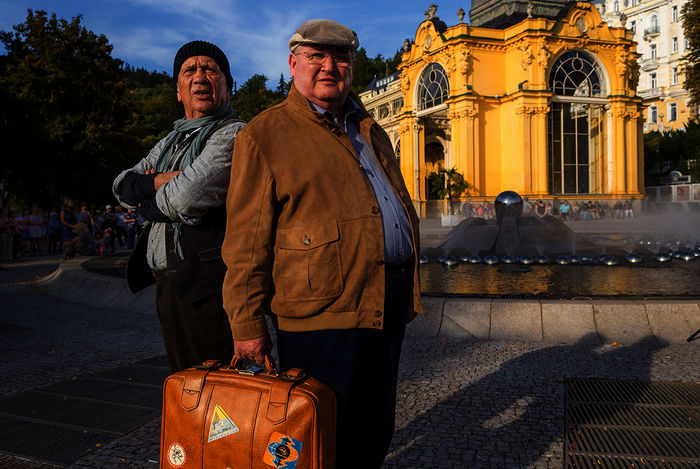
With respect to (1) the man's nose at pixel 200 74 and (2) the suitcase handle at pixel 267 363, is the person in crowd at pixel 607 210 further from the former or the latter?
(2) the suitcase handle at pixel 267 363

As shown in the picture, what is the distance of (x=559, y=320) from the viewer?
582 cm

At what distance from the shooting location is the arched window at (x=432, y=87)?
42594mm

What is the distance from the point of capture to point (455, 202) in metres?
40.5

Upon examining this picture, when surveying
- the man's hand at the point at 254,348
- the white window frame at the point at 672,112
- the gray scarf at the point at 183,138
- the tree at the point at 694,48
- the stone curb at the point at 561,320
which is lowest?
the stone curb at the point at 561,320

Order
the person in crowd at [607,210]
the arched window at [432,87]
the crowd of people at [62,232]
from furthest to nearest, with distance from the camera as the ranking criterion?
the arched window at [432,87]
the person in crowd at [607,210]
the crowd of people at [62,232]

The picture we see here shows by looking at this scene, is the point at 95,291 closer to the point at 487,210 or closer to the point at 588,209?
the point at 487,210

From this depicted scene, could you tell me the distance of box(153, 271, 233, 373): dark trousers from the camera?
257 cm

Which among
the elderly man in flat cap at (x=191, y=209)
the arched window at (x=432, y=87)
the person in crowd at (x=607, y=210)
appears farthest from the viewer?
the arched window at (x=432, y=87)

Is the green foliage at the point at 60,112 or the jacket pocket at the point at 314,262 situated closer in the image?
the jacket pocket at the point at 314,262

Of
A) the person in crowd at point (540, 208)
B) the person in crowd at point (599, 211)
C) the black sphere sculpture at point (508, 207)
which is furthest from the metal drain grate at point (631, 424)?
the person in crowd at point (599, 211)

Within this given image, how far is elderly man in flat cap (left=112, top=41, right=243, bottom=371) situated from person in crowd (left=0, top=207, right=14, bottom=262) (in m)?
18.3

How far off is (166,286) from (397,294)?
1053 mm

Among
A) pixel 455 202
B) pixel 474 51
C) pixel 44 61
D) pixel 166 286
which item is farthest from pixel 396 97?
pixel 166 286

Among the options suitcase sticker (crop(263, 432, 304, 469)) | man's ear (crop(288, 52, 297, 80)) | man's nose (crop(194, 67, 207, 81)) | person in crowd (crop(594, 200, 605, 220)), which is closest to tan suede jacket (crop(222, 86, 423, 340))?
man's ear (crop(288, 52, 297, 80))
